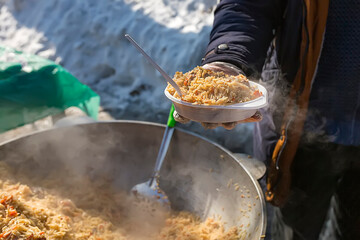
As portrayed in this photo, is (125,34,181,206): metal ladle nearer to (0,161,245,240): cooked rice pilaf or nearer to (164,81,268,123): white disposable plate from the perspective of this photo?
(0,161,245,240): cooked rice pilaf

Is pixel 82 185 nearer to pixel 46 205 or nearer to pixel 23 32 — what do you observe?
pixel 46 205

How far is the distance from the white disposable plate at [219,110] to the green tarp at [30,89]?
2.51m

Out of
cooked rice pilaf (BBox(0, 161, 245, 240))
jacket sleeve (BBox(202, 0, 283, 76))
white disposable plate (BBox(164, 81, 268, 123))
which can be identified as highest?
jacket sleeve (BBox(202, 0, 283, 76))

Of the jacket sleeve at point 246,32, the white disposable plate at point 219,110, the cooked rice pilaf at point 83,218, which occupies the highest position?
the jacket sleeve at point 246,32

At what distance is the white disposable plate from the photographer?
1.47m

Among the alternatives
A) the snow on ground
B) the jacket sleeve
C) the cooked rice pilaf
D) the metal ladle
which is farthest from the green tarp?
the jacket sleeve

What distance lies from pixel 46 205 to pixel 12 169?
1.49ft

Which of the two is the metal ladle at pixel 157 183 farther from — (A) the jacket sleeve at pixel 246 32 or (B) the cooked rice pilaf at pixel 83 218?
(A) the jacket sleeve at pixel 246 32

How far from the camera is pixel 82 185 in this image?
248cm

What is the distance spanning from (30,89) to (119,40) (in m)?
2.93

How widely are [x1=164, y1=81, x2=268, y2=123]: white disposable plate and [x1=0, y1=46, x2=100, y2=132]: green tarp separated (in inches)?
98.8

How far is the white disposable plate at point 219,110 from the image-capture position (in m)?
1.47

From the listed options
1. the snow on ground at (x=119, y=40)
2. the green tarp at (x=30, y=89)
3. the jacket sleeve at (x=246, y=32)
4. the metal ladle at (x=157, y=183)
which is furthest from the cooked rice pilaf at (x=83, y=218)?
the snow on ground at (x=119, y=40)

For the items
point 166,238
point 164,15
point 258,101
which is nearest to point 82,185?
point 166,238
